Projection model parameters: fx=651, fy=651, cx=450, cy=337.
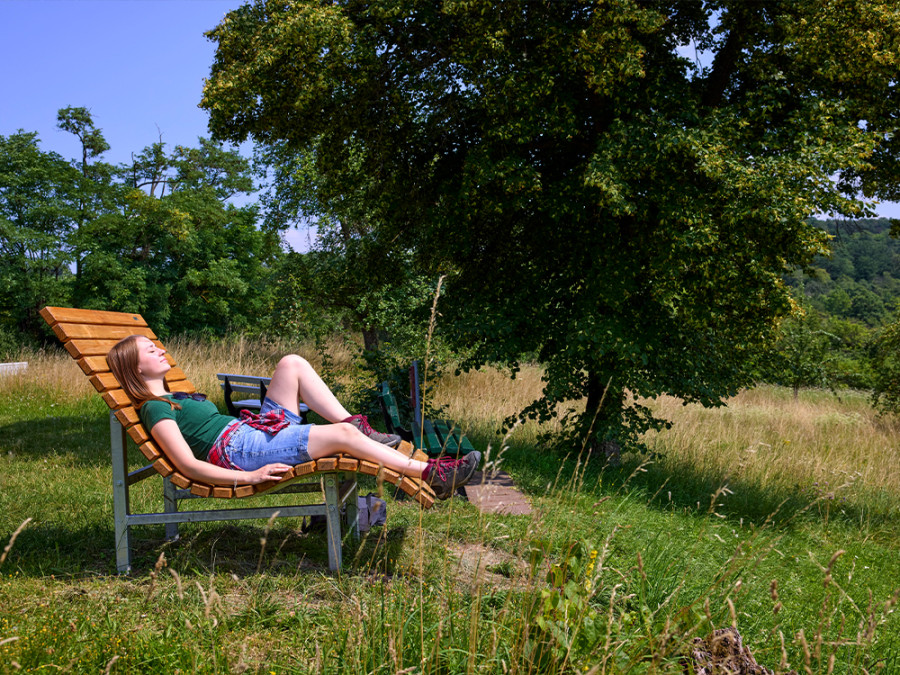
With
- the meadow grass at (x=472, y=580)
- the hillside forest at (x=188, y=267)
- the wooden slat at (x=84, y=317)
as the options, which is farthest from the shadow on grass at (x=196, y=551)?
the hillside forest at (x=188, y=267)

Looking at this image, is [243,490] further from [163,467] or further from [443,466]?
[443,466]

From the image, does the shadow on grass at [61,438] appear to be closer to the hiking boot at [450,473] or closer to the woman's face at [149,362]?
the woman's face at [149,362]

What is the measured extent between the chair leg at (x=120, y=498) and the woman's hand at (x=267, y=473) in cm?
74

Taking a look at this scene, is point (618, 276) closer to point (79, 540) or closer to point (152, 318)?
point (79, 540)

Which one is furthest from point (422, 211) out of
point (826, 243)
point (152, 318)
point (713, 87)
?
point (152, 318)

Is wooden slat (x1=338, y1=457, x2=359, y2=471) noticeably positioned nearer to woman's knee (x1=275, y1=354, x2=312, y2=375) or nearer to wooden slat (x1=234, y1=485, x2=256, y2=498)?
wooden slat (x1=234, y1=485, x2=256, y2=498)

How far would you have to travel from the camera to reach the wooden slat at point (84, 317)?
11.5 feet

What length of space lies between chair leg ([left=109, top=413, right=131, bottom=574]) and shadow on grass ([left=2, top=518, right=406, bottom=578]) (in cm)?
11

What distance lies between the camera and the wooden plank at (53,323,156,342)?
3385 millimetres

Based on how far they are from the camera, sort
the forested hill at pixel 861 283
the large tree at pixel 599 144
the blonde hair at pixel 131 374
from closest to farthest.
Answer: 1. the blonde hair at pixel 131 374
2. the large tree at pixel 599 144
3. the forested hill at pixel 861 283

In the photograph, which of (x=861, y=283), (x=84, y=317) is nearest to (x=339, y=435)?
(x=84, y=317)

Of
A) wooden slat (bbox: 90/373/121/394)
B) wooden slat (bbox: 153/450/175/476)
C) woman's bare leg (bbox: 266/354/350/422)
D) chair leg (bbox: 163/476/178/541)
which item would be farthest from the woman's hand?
chair leg (bbox: 163/476/178/541)

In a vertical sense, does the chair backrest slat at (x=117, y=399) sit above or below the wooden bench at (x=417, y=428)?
above

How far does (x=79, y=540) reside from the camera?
380 cm
